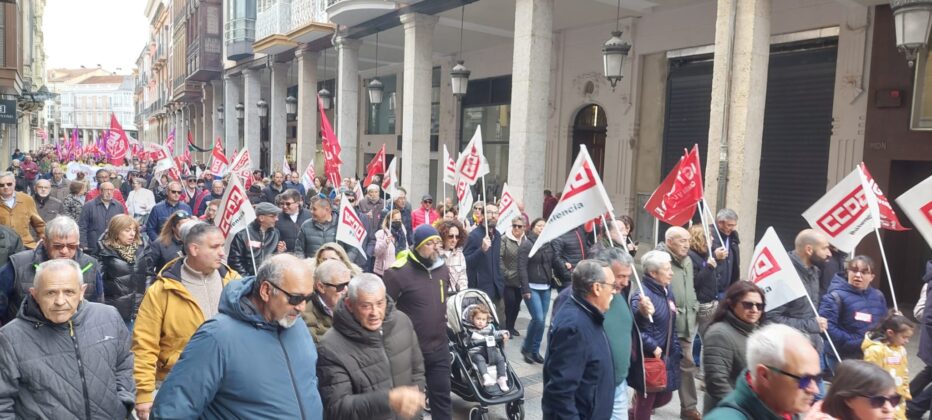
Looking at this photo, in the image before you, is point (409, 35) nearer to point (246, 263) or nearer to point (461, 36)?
point (461, 36)

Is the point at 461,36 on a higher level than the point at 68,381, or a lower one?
higher

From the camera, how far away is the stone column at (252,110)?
1013 inches

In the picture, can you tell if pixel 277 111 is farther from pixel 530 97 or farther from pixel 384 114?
pixel 530 97

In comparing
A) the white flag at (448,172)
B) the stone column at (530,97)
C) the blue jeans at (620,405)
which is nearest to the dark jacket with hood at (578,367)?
the blue jeans at (620,405)

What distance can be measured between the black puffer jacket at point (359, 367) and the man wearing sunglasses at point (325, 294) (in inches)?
18.6

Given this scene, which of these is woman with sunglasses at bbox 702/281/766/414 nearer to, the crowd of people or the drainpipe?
the crowd of people

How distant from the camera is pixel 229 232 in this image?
6.71 metres

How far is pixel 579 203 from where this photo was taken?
5.38m

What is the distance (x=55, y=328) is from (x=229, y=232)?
3.66 m

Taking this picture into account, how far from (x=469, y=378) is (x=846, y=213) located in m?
3.74

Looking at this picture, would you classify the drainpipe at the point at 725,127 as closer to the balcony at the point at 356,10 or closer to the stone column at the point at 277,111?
the balcony at the point at 356,10

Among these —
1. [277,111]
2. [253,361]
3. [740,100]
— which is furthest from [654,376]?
[277,111]

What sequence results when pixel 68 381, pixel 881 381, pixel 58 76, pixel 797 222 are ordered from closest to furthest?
pixel 881 381 → pixel 68 381 → pixel 797 222 → pixel 58 76

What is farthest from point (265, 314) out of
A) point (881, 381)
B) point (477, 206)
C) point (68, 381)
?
point (477, 206)
